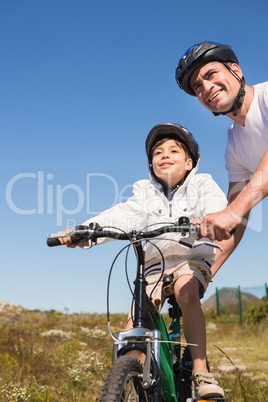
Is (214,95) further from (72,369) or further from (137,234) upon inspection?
(72,369)

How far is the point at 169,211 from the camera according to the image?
3.48 metres

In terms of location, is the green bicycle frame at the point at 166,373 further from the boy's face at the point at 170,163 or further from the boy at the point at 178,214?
the boy's face at the point at 170,163

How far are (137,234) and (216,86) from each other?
1.87 m

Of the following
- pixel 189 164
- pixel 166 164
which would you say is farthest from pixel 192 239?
pixel 189 164

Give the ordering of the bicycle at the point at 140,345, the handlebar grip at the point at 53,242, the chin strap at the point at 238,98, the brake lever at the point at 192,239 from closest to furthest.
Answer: the bicycle at the point at 140,345 < the brake lever at the point at 192,239 < the handlebar grip at the point at 53,242 < the chin strap at the point at 238,98

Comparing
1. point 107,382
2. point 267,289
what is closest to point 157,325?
point 107,382

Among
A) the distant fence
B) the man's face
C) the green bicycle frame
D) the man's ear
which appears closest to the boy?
the green bicycle frame

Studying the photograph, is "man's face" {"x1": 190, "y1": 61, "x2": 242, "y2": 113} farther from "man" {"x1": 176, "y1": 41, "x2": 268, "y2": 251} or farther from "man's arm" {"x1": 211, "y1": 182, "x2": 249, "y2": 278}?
"man's arm" {"x1": 211, "y1": 182, "x2": 249, "y2": 278}

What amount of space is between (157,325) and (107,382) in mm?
848

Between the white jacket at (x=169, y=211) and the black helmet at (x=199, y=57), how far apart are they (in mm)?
892

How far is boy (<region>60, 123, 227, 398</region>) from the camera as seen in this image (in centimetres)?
306

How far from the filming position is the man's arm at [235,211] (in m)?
2.50

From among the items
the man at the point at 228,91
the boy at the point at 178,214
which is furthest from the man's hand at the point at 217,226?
the man at the point at 228,91

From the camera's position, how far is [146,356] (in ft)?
7.75
